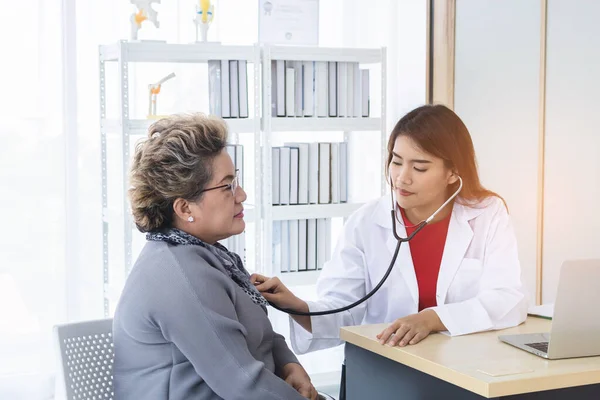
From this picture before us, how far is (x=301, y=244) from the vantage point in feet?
11.4

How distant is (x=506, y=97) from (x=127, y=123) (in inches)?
59.5

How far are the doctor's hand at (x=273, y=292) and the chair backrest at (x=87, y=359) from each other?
1.42 ft

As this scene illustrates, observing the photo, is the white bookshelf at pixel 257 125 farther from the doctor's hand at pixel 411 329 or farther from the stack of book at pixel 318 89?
the doctor's hand at pixel 411 329

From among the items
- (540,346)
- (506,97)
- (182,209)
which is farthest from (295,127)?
(540,346)

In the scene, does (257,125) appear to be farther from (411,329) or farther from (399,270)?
(411,329)

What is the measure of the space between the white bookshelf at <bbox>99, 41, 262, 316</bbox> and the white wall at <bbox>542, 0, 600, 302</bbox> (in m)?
1.13

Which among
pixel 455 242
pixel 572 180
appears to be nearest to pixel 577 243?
pixel 572 180

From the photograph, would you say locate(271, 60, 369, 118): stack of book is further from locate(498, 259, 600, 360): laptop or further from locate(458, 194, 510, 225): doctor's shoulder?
locate(498, 259, 600, 360): laptop

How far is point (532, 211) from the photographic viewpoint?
3.25 metres

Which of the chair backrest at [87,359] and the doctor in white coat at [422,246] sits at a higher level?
the doctor in white coat at [422,246]

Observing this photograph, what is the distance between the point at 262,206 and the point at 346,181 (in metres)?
0.39

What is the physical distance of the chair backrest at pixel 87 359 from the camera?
1682mm

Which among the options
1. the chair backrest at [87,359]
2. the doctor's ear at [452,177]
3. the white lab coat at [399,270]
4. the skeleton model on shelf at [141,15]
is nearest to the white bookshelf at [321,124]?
the skeleton model on shelf at [141,15]

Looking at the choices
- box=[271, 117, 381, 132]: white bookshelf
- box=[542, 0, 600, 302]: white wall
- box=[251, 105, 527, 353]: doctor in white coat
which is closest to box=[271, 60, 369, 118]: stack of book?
box=[271, 117, 381, 132]: white bookshelf
